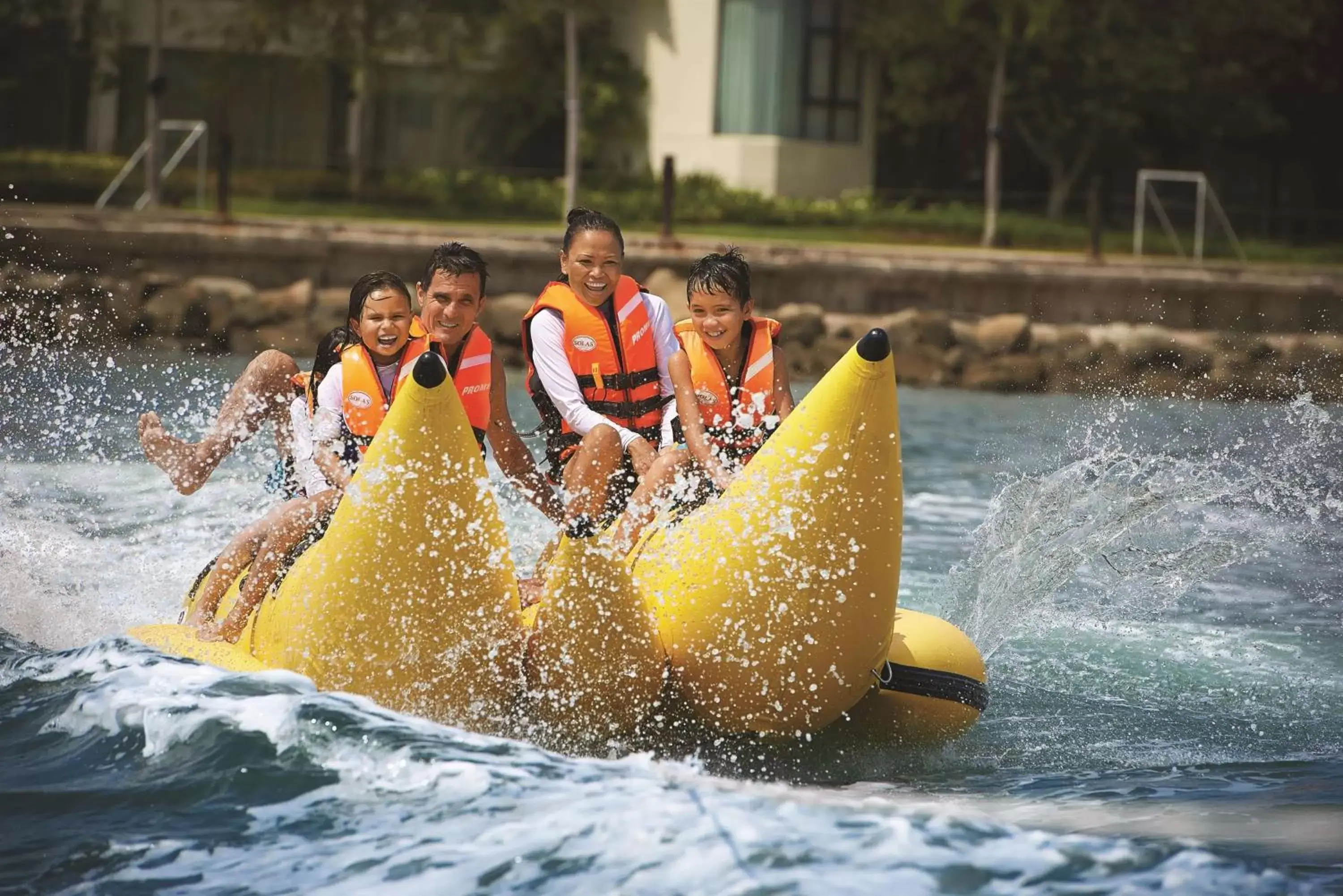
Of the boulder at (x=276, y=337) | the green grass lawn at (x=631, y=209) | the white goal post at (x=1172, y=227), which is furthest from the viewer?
Answer: the green grass lawn at (x=631, y=209)

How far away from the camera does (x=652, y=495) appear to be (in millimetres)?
4309

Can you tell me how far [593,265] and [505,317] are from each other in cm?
780

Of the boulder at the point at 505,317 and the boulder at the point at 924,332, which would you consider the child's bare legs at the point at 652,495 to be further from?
the boulder at the point at 924,332

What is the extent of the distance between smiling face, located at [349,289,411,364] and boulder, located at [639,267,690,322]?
25.3ft

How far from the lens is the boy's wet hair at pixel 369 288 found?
14.2 ft

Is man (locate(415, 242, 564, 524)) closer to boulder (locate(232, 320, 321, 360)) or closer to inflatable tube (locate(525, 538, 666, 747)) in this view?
inflatable tube (locate(525, 538, 666, 747))

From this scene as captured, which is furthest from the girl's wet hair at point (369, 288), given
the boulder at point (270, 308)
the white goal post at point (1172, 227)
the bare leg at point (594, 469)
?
the white goal post at point (1172, 227)

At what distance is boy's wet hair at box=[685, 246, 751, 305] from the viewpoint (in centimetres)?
438

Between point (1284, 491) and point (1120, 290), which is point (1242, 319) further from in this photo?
point (1284, 491)

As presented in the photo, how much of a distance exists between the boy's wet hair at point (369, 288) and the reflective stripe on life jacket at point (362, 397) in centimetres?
11

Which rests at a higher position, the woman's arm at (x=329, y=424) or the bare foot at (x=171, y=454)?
the woman's arm at (x=329, y=424)

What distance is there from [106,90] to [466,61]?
3.98 metres

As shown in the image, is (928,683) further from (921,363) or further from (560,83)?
(560,83)

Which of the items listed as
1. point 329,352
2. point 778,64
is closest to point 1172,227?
point 778,64
